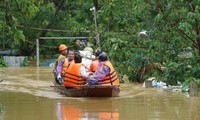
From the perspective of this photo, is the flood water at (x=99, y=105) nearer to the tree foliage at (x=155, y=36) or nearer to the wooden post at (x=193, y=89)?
the wooden post at (x=193, y=89)

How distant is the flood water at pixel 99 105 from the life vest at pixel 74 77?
0.49 metres

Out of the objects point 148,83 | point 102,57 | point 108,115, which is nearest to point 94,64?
point 102,57

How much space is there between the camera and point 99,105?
536 inches

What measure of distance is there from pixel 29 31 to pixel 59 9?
2.88 m

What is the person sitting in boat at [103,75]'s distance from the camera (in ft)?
48.6

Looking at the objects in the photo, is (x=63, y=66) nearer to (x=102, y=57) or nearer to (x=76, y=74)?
(x=76, y=74)

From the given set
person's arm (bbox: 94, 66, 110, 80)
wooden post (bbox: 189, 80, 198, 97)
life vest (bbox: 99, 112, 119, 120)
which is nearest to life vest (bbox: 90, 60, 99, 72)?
person's arm (bbox: 94, 66, 110, 80)

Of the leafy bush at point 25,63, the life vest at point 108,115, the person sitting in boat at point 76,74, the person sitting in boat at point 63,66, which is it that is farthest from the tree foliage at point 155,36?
the leafy bush at point 25,63

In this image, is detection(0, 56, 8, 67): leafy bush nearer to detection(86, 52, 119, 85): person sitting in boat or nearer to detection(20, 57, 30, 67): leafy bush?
detection(20, 57, 30, 67): leafy bush

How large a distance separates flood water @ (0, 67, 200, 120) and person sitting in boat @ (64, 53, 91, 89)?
50cm

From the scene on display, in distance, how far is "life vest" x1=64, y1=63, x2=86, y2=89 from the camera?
1526 cm

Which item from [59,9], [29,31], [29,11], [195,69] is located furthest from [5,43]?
[29,11]

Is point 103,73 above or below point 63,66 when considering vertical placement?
below

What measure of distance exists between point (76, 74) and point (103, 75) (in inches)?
36.3
